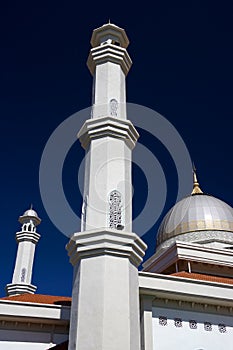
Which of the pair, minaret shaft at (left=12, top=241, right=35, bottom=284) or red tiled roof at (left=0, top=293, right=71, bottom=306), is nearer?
red tiled roof at (left=0, top=293, right=71, bottom=306)

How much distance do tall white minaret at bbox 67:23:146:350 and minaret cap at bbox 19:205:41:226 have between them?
409 inches

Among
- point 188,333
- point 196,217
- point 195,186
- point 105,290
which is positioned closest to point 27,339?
point 105,290

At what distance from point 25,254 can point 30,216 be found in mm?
2008

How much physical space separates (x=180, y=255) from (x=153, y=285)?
5568 mm

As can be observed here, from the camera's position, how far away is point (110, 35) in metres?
12.4

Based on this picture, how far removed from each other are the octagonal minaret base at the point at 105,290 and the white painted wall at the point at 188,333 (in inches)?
82.0

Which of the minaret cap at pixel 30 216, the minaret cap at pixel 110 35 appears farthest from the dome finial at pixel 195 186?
the minaret cap at pixel 110 35

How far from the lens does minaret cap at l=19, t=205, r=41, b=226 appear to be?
20172 millimetres

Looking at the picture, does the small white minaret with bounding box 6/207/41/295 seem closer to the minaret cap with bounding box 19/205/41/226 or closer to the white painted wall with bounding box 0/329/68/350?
the minaret cap with bounding box 19/205/41/226

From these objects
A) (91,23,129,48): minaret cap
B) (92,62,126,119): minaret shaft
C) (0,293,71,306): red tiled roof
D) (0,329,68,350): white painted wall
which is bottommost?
(0,329,68,350): white painted wall

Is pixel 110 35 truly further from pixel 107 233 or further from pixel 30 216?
pixel 30 216

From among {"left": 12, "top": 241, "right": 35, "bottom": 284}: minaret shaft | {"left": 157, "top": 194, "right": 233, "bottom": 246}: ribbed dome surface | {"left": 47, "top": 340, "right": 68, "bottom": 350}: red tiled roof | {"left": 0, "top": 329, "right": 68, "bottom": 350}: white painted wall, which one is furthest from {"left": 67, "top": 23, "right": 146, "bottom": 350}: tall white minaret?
{"left": 12, "top": 241, "right": 35, "bottom": 284}: minaret shaft

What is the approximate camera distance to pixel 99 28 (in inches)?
494

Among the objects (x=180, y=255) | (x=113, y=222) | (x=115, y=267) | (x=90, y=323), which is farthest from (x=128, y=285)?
(x=180, y=255)
